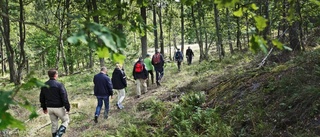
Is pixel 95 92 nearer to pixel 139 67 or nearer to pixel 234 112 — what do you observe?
pixel 139 67

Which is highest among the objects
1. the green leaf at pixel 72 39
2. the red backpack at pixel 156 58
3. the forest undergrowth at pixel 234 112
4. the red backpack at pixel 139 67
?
the green leaf at pixel 72 39

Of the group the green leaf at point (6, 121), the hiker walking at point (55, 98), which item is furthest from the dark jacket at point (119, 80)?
the green leaf at point (6, 121)

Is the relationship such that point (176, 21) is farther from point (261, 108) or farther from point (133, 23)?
point (133, 23)

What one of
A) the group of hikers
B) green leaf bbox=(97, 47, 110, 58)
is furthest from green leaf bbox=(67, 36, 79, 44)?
the group of hikers

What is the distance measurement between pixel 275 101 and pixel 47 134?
6.97m

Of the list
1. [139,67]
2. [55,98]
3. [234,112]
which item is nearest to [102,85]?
[55,98]

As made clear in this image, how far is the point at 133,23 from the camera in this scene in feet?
11.0

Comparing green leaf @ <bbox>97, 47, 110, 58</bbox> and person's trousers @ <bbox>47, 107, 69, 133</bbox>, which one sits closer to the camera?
green leaf @ <bbox>97, 47, 110, 58</bbox>

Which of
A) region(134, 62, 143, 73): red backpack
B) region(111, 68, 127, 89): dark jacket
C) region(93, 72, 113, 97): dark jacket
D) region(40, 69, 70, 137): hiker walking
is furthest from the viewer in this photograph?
region(134, 62, 143, 73): red backpack

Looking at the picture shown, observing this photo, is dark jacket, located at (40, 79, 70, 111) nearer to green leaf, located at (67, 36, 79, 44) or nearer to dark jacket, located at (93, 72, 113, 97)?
dark jacket, located at (93, 72, 113, 97)

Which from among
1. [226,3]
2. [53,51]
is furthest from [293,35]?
[53,51]

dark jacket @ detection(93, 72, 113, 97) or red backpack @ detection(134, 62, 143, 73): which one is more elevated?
red backpack @ detection(134, 62, 143, 73)

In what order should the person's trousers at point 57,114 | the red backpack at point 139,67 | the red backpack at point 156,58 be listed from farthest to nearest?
the red backpack at point 156,58, the red backpack at point 139,67, the person's trousers at point 57,114

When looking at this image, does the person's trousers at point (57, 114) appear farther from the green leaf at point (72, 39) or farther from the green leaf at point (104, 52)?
the green leaf at point (72, 39)
